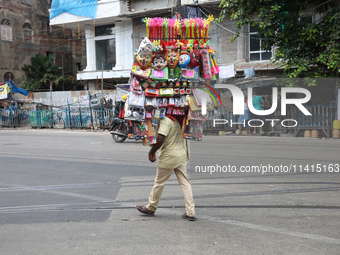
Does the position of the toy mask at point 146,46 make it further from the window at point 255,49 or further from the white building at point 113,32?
the white building at point 113,32

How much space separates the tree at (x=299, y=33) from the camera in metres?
11.5

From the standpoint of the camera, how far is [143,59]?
474 cm

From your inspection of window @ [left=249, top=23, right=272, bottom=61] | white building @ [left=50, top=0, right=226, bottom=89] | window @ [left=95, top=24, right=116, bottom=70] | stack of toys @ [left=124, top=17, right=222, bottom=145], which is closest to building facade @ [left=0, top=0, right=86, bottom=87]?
white building @ [left=50, top=0, right=226, bottom=89]

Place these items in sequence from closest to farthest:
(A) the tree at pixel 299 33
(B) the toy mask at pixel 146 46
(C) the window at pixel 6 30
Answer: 1. (B) the toy mask at pixel 146 46
2. (A) the tree at pixel 299 33
3. (C) the window at pixel 6 30

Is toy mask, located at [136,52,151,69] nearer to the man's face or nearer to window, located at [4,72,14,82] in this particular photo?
Answer: the man's face

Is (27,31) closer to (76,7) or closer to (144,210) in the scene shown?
(76,7)

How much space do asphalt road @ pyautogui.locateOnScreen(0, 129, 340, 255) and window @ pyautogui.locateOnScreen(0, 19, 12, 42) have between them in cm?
2701

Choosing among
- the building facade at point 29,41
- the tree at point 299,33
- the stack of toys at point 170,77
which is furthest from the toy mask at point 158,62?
the building facade at point 29,41

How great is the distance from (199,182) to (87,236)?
3.19 m

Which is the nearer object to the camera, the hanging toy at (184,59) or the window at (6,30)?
the hanging toy at (184,59)

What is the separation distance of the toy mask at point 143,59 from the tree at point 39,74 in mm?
27355

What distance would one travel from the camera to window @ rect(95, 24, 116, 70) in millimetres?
27842

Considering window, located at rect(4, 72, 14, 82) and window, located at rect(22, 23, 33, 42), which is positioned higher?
window, located at rect(22, 23, 33, 42)

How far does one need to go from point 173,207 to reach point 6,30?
32773 mm
